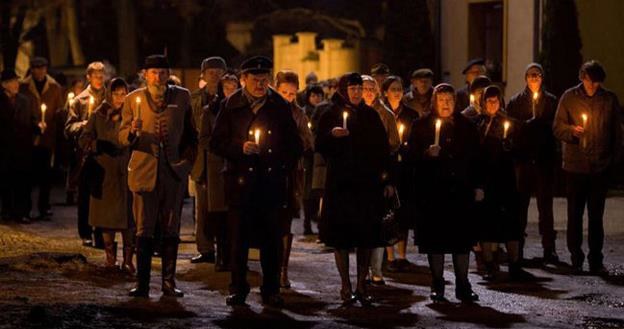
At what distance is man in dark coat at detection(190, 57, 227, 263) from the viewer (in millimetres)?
14656

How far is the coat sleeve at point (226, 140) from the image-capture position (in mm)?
12258

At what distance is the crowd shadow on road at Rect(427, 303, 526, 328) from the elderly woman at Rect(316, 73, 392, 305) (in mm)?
700

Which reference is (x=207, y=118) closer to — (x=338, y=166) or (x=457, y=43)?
(x=338, y=166)

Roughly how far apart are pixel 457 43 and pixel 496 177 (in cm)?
1545

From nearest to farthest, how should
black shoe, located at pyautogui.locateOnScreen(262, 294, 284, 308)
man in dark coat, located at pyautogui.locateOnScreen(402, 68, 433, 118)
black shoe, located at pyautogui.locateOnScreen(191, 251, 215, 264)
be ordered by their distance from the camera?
black shoe, located at pyautogui.locateOnScreen(262, 294, 284, 308), black shoe, located at pyautogui.locateOnScreen(191, 251, 215, 264), man in dark coat, located at pyautogui.locateOnScreen(402, 68, 433, 118)

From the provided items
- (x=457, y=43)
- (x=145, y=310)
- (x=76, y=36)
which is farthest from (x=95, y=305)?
(x=76, y=36)

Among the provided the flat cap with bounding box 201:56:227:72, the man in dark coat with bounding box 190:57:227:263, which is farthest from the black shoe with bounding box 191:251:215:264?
the flat cap with bounding box 201:56:227:72

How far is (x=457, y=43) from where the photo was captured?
29.5 meters

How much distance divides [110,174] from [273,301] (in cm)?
310

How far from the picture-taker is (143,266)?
1262cm

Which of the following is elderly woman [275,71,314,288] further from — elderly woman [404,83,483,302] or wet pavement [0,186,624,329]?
elderly woman [404,83,483,302]

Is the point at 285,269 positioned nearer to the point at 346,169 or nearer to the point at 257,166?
the point at 346,169

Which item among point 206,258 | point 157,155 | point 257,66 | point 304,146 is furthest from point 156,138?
point 206,258

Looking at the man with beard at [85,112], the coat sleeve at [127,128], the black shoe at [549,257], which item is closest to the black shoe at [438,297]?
the coat sleeve at [127,128]
